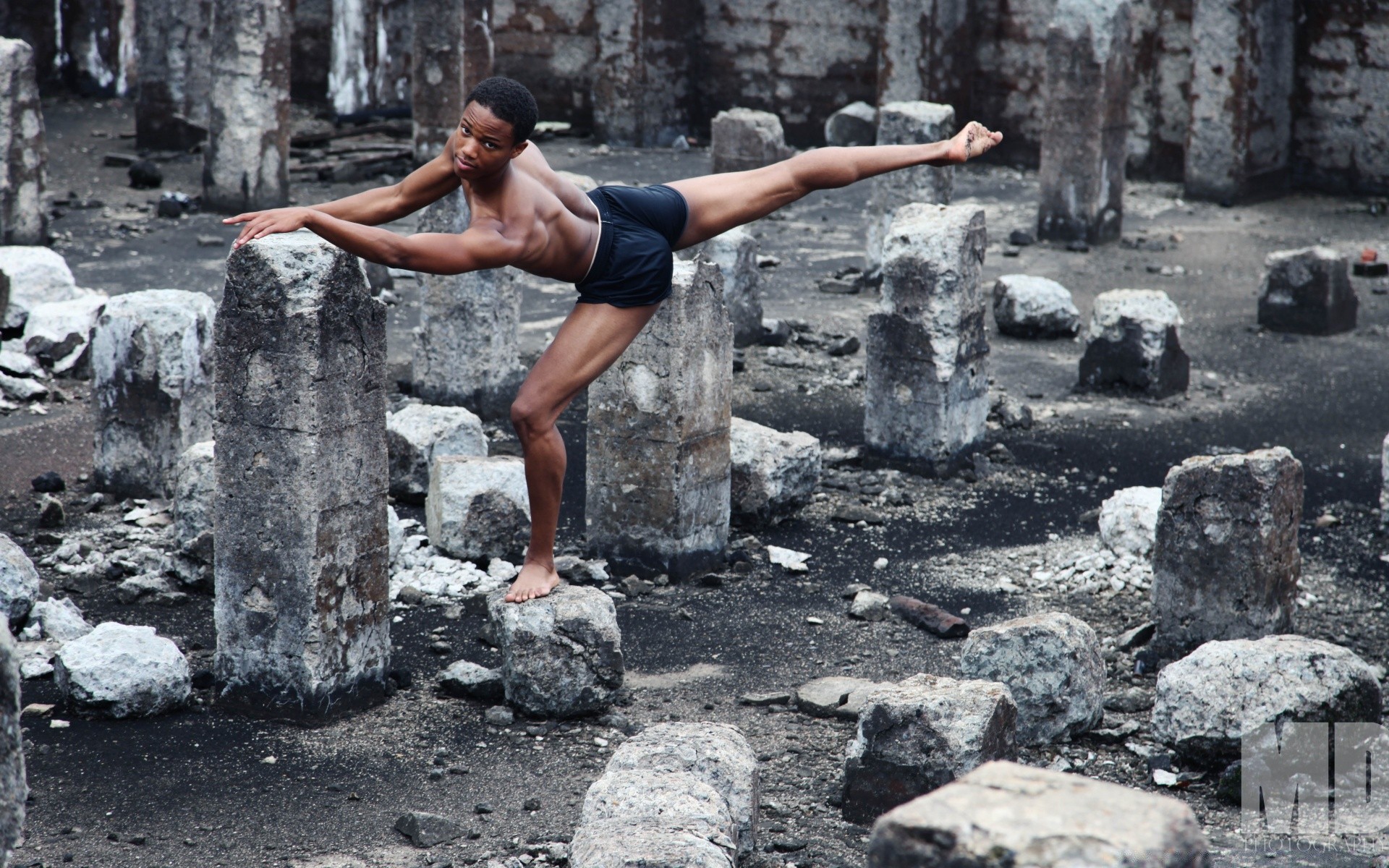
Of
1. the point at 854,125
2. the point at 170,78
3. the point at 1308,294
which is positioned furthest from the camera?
the point at 854,125

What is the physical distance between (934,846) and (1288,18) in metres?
15.4

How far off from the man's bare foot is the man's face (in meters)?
1.55

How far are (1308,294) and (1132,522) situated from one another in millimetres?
5195

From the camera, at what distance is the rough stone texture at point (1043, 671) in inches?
221

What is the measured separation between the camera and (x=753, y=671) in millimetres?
6262

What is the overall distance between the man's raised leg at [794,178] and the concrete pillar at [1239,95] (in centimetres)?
1096

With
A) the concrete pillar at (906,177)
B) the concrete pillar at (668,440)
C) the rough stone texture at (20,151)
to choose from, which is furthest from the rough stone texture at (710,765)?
the rough stone texture at (20,151)

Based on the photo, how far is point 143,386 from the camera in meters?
7.91

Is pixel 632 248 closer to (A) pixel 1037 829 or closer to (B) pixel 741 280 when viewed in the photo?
(A) pixel 1037 829

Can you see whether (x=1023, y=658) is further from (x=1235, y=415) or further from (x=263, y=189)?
(x=263, y=189)

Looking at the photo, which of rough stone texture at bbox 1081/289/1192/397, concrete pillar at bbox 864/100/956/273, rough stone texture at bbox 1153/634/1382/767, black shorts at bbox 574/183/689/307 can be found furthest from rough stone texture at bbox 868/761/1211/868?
concrete pillar at bbox 864/100/956/273

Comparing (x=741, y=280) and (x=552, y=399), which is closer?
(x=552, y=399)

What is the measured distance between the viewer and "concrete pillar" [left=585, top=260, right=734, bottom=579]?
702 centimetres

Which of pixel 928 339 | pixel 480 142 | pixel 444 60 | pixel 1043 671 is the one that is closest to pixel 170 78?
pixel 444 60
